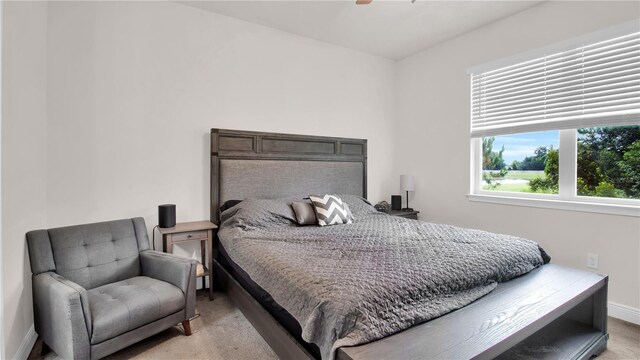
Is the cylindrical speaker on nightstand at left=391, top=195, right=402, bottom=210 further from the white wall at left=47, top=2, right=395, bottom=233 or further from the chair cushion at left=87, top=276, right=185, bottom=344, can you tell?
the chair cushion at left=87, top=276, right=185, bottom=344

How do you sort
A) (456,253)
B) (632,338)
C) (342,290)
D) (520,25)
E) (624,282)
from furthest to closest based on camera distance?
(520,25)
(624,282)
(632,338)
(456,253)
(342,290)

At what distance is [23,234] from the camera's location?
1.97 m

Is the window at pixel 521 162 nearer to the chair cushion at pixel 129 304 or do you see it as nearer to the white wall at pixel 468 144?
the white wall at pixel 468 144

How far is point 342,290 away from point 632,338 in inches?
94.6

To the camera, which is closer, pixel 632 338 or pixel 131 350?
pixel 131 350

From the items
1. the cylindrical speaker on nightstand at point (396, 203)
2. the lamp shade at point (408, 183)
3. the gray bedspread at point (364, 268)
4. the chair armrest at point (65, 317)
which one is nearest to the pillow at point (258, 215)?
the gray bedspread at point (364, 268)

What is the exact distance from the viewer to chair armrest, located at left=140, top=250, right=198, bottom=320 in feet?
7.01

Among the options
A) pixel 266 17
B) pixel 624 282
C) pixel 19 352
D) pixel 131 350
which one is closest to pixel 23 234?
pixel 19 352

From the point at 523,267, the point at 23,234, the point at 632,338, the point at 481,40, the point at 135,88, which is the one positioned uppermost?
the point at 481,40

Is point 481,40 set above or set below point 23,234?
above

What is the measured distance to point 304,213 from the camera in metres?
2.97

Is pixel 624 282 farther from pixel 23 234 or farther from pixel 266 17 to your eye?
pixel 23 234

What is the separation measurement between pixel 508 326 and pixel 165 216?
2.55 meters

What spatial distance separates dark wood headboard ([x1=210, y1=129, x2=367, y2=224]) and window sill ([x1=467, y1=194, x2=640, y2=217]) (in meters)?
1.50
